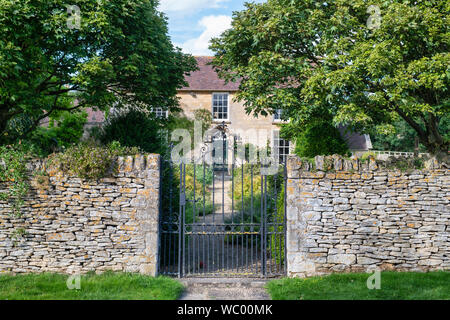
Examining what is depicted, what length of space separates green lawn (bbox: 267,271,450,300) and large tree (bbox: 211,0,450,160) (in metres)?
2.84

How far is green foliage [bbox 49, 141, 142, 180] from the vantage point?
7145 mm

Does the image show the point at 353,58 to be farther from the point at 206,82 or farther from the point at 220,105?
the point at 206,82

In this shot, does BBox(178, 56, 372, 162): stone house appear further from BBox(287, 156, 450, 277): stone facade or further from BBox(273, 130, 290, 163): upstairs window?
BBox(287, 156, 450, 277): stone facade

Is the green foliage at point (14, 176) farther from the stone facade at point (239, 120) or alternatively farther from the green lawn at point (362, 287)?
the stone facade at point (239, 120)

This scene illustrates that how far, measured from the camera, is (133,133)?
9.59 m

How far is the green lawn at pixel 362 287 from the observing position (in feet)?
20.4

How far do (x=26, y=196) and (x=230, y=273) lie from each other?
4557mm

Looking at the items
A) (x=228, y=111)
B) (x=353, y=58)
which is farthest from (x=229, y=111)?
(x=353, y=58)

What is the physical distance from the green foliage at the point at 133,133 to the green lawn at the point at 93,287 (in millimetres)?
3647

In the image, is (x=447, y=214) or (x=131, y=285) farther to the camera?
(x=447, y=214)

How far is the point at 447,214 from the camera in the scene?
7328mm

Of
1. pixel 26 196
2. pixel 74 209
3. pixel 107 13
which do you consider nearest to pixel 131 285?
pixel 74 209

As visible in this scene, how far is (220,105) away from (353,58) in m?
16.8

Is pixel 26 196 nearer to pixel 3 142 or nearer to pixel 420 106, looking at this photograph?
pixel 3 142
